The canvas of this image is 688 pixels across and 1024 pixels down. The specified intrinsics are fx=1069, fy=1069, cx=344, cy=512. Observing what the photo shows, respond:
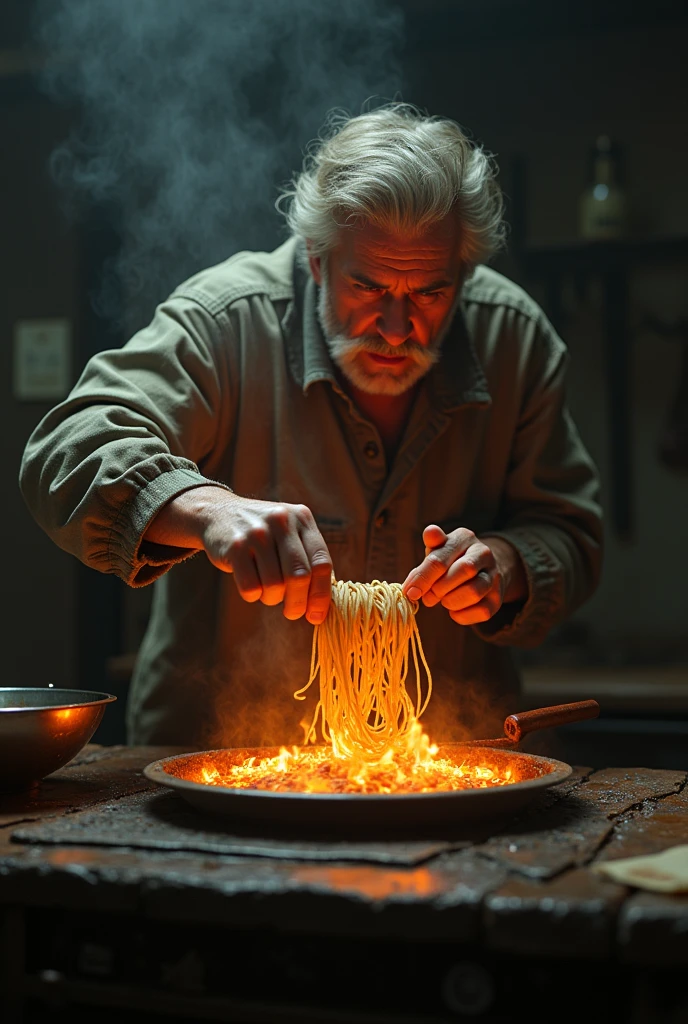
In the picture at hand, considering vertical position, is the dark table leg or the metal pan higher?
the dark table leg

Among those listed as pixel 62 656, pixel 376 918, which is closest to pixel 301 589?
pixel 376 918

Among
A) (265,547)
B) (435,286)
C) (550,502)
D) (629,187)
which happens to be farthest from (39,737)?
(629,187)

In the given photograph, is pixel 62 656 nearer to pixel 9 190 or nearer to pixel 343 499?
pixel 9 190

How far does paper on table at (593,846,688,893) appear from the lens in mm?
1480

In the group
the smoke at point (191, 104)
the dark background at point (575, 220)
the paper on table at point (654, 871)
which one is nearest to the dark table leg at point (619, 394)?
the dark background at point (575, 220)

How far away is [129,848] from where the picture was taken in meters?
1.71

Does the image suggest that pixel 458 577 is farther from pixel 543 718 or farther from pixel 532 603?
pixel 532 603

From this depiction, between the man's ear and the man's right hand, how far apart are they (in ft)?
3.22

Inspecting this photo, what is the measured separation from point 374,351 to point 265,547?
34.1 inches

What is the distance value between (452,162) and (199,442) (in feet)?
3.25

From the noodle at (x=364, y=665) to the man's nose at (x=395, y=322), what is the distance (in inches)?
25.2

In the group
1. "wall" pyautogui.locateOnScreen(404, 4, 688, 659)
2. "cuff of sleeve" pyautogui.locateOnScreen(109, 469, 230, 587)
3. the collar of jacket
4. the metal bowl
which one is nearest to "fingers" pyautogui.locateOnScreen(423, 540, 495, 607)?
"cuff of sleeve" pyautogui.locateOnScreen(109, 469, 230, 587)

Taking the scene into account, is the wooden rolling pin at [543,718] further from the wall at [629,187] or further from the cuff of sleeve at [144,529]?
the wall at [629,187]

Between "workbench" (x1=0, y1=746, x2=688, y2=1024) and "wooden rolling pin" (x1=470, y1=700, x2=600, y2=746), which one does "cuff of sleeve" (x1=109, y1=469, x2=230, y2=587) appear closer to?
"workbench" (x1=0, y1=746, x2=688, y2=1024)
